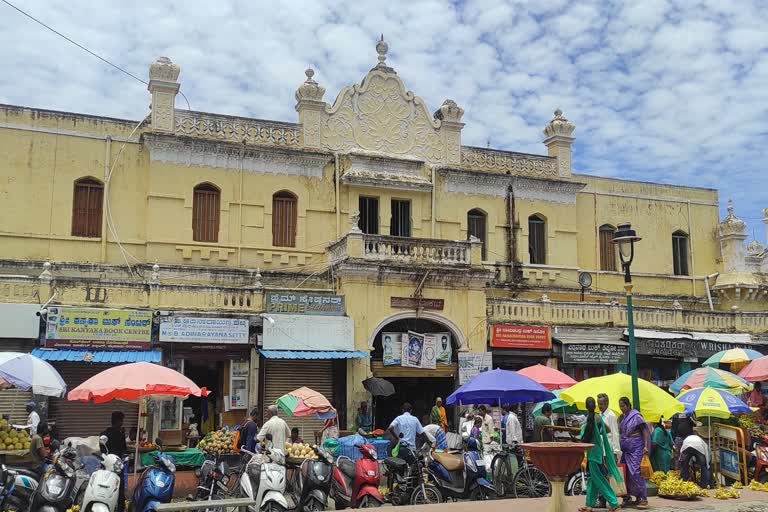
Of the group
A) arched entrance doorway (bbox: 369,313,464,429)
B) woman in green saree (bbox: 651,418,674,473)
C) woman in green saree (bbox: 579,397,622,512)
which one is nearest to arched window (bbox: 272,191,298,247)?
arched entrance doorway (bbox: 369,313,464,429)

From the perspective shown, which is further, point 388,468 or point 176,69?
point 176,69

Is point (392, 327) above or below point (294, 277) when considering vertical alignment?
below

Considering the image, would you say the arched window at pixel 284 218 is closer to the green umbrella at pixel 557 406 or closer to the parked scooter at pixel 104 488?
the green umbrella at pixel 557 406

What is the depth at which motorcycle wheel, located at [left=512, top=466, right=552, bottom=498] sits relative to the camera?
13469 millimetres

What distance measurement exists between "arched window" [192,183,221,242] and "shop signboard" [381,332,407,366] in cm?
583

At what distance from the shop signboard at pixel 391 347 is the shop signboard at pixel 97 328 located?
20.2 ft

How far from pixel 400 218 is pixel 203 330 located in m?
8.36

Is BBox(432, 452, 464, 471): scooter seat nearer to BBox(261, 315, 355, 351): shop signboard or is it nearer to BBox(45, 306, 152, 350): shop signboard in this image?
BBox(261, 315, 355, 351): shop signboard

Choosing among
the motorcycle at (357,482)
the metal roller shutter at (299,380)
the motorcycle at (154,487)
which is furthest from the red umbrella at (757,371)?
the motorcycle at (154,487)

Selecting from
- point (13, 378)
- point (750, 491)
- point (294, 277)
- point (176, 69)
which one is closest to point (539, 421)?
point (750, 491)

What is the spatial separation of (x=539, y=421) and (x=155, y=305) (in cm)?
961

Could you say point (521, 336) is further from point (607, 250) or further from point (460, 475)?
point (460, 475)

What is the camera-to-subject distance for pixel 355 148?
24625 mm

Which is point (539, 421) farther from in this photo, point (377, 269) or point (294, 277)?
point (294, 277)
